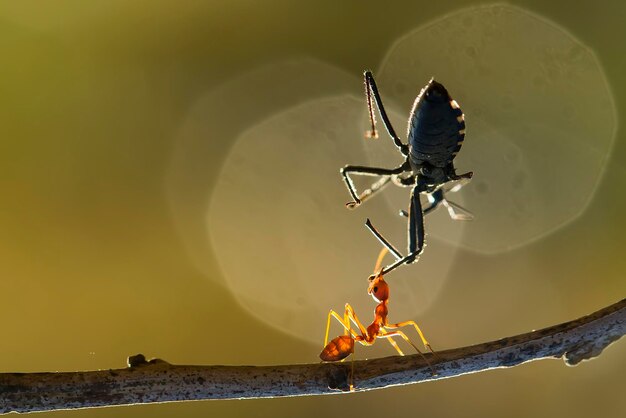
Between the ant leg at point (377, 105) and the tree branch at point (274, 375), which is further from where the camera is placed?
the ant leg at point (377, 105)

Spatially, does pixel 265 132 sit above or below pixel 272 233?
above

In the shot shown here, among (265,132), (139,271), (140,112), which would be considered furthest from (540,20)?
(139,271)

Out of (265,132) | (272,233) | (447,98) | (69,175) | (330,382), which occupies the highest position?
(265,132)

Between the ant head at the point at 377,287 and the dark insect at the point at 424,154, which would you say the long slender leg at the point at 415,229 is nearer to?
the dark insect at the point at 424,154

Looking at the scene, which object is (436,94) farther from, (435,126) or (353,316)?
(353,316)

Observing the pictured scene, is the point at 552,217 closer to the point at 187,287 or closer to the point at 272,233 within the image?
the point at 272,233

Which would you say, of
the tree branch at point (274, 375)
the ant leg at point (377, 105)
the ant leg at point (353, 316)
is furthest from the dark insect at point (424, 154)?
the tree branch at point (274, 375)

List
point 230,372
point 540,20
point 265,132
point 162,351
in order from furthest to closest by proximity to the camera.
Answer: point 265,132 < point 540,20 < point 162,351 < point 230,372
